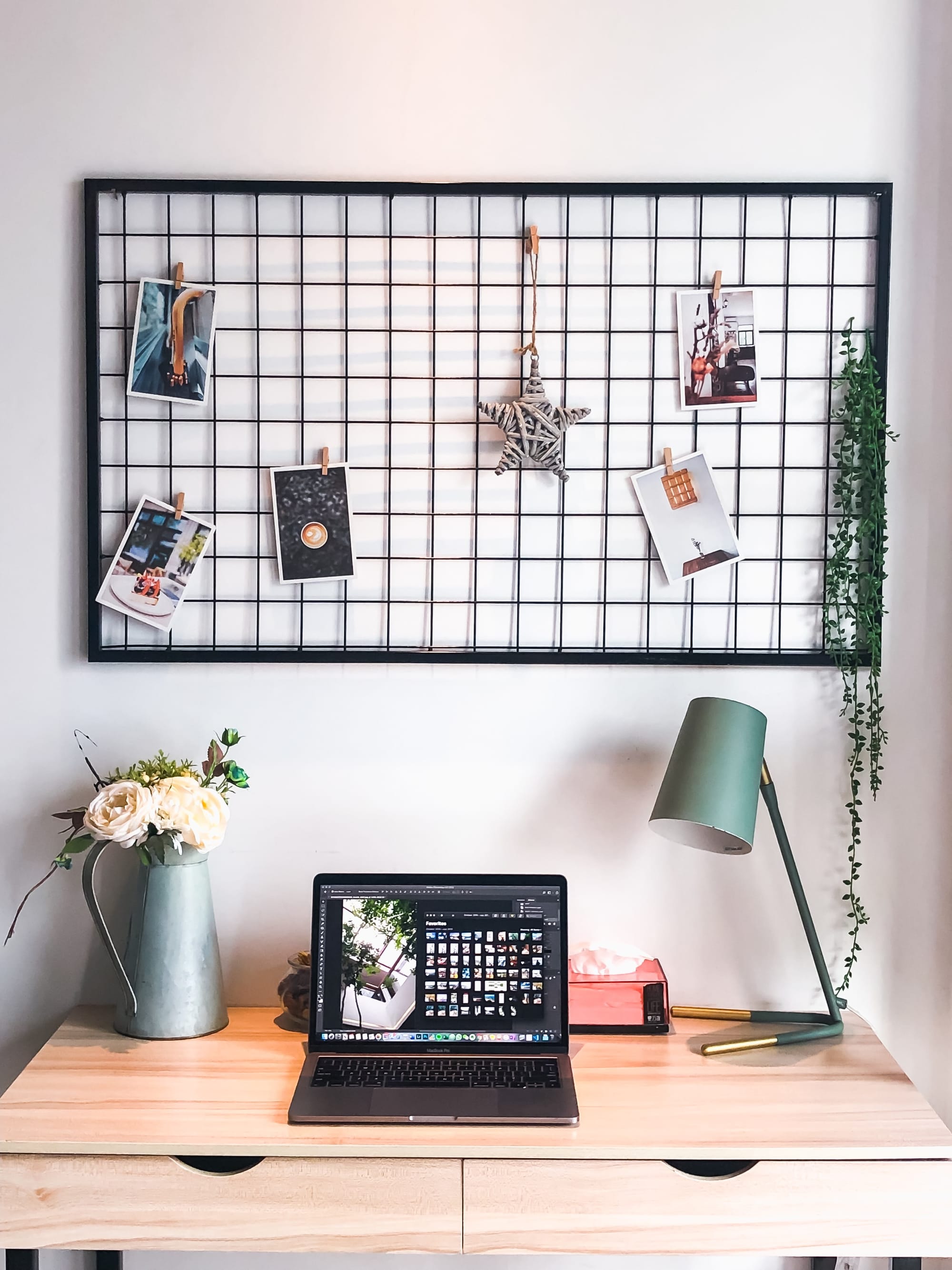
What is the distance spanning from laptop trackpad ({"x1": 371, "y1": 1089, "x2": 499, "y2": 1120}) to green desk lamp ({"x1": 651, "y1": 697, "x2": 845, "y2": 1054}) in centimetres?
34

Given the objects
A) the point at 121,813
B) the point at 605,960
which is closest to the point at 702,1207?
the point at 605,960

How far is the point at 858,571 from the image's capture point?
5.21 feet

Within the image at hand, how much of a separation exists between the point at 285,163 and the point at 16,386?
20.6 inches

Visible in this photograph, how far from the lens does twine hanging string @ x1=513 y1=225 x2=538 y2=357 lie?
1.55 meters

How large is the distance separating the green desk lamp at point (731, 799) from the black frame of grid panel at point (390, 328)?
159 millimetres

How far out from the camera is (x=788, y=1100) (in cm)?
130

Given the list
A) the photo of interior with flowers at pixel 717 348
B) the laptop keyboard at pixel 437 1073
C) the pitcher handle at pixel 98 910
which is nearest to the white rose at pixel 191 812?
the pitcher handle at pixel 98 910

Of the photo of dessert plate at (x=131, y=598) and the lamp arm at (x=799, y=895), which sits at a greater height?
the photo of dessert plate at (x=131, y=598)

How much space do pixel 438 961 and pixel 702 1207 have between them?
443mm

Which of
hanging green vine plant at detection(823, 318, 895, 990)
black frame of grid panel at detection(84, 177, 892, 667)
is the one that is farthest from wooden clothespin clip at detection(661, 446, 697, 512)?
hanging green vine plant at detection(823, 318, 895, 990)

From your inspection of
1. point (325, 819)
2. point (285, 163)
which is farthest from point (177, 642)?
point (285, 163)

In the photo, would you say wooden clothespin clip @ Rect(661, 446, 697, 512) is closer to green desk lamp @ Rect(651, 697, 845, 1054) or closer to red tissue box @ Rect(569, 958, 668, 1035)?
green desk lamp @ Rect(651, 697, 845, 1054)

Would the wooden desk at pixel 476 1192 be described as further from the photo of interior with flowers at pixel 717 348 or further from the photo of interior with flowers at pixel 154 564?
the photo of interior with flowers at pixel 717 348

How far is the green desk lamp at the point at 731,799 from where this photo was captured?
Result: 1400 mm
